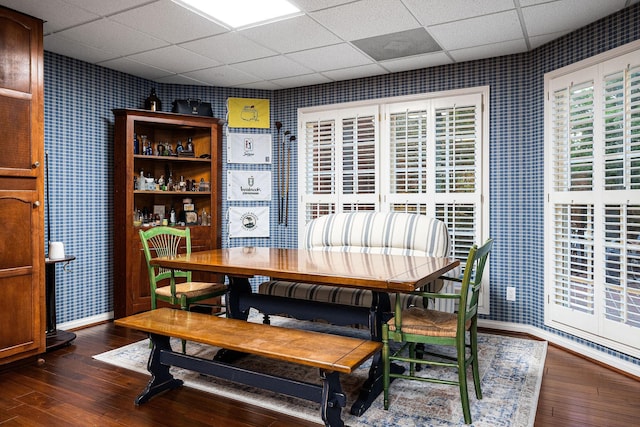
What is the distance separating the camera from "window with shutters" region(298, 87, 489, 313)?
4.37 meters

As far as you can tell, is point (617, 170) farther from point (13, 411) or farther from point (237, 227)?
point (13, 411)

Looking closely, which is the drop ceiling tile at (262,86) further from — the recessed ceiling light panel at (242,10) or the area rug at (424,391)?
the area rug at (424,391)

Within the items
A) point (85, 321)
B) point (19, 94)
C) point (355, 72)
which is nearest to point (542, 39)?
point (355, 72)

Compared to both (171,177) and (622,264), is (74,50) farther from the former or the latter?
(622,264)

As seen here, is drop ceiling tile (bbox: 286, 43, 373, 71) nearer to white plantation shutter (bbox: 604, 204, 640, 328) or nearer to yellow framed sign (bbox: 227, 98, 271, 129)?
yellow framed sign (bbox: 227, 98, 271, 129)

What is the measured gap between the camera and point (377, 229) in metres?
4.23

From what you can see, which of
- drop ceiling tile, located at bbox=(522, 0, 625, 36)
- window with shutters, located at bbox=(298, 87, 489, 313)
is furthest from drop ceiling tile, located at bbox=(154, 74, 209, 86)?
drop ceiling tile, located at bbox=(522, 0, 625, 36)

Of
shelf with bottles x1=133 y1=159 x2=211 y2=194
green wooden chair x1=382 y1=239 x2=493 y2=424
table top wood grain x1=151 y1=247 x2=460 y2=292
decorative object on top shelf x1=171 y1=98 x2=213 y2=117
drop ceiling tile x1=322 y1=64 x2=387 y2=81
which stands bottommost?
green wooden chair x1=382 y1=239 x2=493 y2=424

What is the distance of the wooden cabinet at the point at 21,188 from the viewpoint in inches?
122

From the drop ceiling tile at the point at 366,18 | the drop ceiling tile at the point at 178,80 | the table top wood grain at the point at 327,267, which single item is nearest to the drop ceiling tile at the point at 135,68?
the drop ceiling tile at the point at 178,80

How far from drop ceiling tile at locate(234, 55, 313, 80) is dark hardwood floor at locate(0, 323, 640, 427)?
2.93 meters

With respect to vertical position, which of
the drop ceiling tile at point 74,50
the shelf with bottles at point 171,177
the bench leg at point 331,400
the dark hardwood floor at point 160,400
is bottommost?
the dark hardwood floor at point 160,400

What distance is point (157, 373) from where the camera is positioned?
2.75 metres

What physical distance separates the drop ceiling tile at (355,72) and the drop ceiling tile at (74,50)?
6.95 feet
